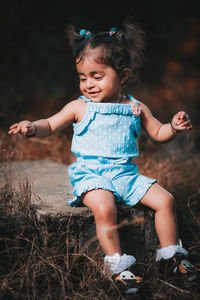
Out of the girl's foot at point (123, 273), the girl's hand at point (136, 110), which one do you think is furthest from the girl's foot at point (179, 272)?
the girl's hand at point (136, 110)

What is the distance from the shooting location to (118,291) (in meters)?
1.89

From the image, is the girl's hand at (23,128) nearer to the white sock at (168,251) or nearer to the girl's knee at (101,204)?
the girl's knee at (101,204)

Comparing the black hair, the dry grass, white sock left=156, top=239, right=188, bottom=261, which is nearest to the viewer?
the dry grass

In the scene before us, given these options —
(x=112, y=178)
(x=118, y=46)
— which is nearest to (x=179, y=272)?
(x=112, y=178)

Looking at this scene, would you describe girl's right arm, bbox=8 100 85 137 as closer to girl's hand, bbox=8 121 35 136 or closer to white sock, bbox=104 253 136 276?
girl's hand, bbox=8 121 35 136

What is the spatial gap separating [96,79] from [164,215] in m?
0.94

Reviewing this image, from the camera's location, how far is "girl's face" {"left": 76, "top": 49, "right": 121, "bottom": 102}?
223cm

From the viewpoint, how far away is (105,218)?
198cm

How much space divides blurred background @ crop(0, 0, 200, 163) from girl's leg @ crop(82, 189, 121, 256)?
10.4 ft

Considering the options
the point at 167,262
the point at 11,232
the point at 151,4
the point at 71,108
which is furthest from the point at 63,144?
the point at 151,4

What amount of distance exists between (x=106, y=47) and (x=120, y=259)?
1.29m

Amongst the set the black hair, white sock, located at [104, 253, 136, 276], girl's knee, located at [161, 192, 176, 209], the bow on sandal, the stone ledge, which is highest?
the black hair

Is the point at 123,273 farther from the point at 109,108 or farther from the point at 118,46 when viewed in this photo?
the point at 118,46

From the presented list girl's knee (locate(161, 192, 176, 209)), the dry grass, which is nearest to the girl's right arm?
the dry grass
